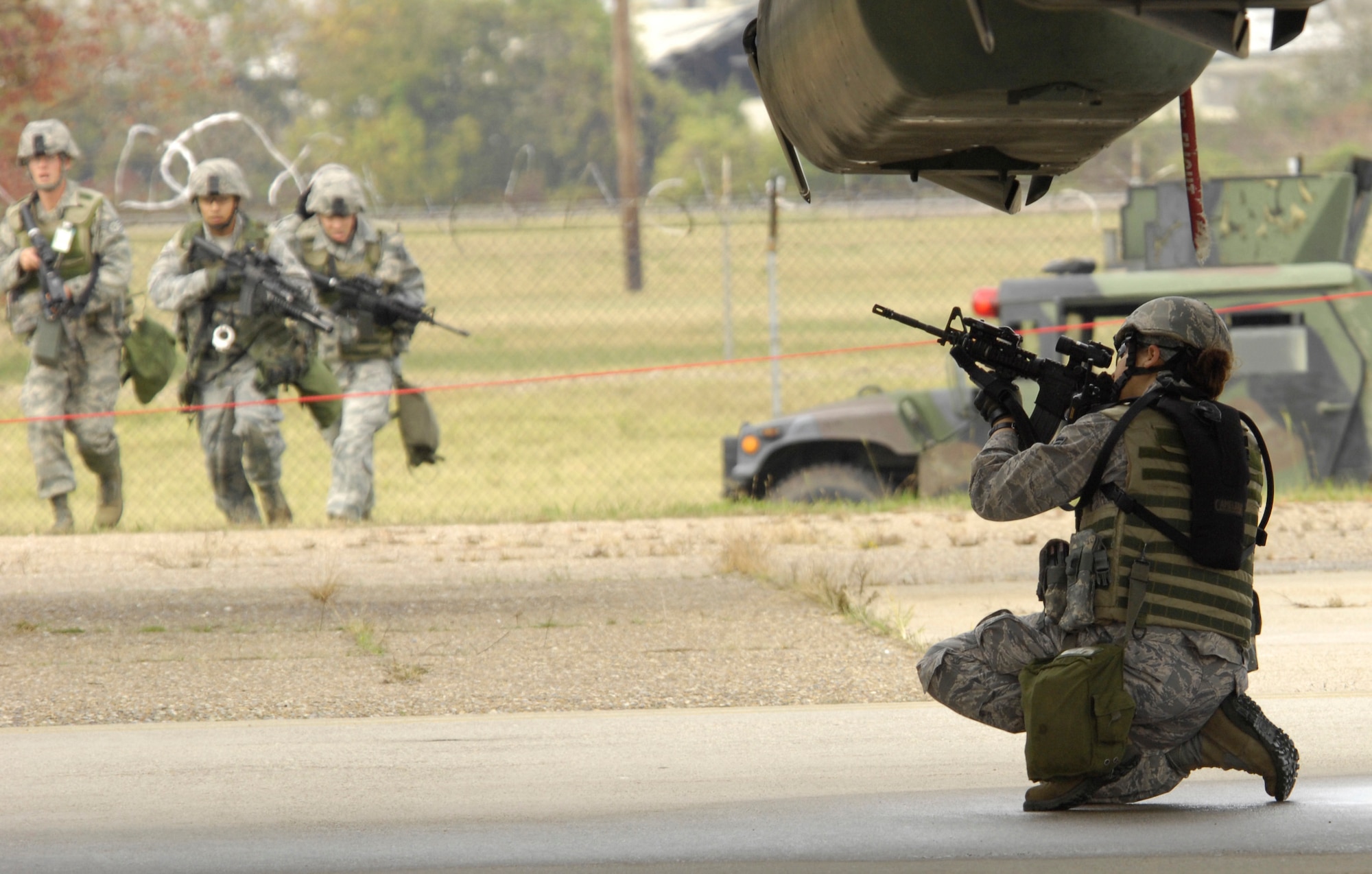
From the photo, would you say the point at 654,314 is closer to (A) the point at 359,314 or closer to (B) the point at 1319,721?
(A) the point at 359,314

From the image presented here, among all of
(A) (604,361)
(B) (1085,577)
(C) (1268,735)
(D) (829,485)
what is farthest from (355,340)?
(A) (604,361)

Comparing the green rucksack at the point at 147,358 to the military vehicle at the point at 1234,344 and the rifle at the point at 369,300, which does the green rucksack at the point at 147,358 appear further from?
the military vehicle at the point at 1234,344

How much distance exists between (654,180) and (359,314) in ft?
147

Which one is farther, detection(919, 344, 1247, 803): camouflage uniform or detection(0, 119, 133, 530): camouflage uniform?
detection(0, 119, 133, 530): camouflage uniform

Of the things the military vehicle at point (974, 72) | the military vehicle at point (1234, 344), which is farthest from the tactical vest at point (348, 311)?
the military vehicle at point (974, 72)

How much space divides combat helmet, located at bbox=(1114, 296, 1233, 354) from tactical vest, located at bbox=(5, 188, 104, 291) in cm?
733

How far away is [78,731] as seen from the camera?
17.9 feet

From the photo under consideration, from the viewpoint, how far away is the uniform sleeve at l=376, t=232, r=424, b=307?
34.1ft

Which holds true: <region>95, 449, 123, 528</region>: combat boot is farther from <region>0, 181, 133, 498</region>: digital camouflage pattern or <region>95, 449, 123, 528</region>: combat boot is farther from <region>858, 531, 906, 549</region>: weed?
<region>858, 531, 906, 549</region>: weed

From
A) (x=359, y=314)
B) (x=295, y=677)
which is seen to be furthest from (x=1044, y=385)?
(x=359, y=314)

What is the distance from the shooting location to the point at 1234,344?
9.89 meters

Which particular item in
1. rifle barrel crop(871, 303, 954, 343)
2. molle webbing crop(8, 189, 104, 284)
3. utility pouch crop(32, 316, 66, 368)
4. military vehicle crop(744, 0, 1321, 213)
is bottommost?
utility pouch crop(32, 316, 66, 368)

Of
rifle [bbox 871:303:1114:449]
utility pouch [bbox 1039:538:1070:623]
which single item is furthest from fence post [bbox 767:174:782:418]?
utility pouch [bbox 1039:538:1070:623]

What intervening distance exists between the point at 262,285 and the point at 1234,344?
5445 mm
